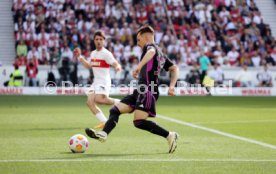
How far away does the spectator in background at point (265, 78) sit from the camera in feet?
109

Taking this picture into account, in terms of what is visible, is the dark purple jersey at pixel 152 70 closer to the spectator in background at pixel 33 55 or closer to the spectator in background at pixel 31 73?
the spectator in background at pixel 31 73

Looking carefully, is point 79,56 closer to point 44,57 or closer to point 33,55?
point 33,55

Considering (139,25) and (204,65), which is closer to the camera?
(204,65)

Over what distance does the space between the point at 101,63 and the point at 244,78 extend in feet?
57.9

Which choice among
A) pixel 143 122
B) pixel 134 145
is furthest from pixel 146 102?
pixel 134 145

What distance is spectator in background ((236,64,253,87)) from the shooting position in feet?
109

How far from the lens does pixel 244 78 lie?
33.3 meters

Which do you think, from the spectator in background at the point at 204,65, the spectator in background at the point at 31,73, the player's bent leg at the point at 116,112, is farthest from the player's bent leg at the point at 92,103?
the spectator in background at the point at 204,65

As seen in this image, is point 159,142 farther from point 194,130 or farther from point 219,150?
point 194,130

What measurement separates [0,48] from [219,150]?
82.7ft

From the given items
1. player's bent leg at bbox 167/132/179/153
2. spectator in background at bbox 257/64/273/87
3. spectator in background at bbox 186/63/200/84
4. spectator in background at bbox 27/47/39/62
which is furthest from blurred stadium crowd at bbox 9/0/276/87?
player's bent leg at bbox 167/132/179/153

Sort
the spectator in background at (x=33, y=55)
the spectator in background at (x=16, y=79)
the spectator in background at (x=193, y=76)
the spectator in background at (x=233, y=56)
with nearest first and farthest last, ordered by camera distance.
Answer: the spectator in background at (x=16, y=79), the spectator in background at (x=33, y=55), the spectator in background at (x=193, y=76), the spectator in background at (x=233, y=56)

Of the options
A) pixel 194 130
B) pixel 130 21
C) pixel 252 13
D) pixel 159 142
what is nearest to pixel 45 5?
pixel 130 21

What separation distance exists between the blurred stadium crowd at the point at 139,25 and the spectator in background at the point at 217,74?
1.98 ft
